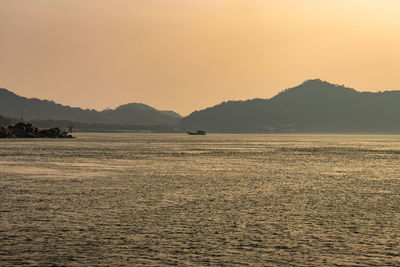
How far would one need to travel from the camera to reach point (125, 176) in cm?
6506

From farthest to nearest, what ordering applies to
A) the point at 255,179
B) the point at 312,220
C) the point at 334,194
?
the point at 255,179
the point at 334,194
the point at 312,220

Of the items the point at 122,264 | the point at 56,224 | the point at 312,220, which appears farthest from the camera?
the point at 312,220

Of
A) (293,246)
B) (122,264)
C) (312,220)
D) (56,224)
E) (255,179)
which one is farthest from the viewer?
(255,179)

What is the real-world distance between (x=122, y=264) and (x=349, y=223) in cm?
1625

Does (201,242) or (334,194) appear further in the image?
(334,194)

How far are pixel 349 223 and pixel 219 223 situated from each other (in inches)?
328

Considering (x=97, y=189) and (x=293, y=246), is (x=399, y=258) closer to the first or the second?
(x=293, y=246)

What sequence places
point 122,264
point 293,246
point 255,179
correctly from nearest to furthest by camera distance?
point 122,264 → point 293,246 → point 255,179

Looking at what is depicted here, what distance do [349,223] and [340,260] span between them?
9.42m

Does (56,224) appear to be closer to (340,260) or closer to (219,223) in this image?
(219,223)

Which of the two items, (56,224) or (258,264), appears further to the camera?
(56,224)

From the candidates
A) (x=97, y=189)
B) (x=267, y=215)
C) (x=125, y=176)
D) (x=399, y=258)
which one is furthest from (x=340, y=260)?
(x=125, y=176)

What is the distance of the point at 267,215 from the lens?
3466cm

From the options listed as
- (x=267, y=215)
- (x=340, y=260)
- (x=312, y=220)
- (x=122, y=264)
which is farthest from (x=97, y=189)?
(x=340, y=260)
